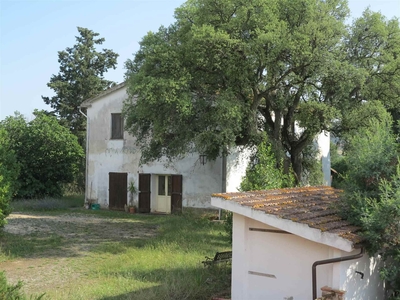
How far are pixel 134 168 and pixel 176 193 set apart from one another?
293cm

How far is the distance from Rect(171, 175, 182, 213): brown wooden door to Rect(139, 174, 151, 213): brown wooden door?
5.09 ft

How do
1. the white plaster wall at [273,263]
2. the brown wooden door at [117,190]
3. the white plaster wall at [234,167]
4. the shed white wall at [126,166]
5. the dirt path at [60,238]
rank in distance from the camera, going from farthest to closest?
the brown wooden door at [117,190], the shed white wall at [126,166], the white plaster wall at [234,167], the dirt path at [60,238], the white plaster wall at [273,263]

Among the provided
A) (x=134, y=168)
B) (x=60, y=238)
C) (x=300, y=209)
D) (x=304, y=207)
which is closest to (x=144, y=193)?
(x=134, y=168)

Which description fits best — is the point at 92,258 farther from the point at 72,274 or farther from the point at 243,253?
the point at 243,253

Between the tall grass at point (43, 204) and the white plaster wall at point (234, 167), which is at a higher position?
the white plaster wall at point (234, 167)

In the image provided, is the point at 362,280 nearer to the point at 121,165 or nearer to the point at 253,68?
the point at 253,68

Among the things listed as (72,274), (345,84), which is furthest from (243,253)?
(345,84)

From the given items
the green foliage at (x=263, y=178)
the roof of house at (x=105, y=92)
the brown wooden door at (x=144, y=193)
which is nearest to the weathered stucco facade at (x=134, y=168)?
the roof of house at (x=105, y=92)

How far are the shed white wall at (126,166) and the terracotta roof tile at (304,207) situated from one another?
11299 millimetres

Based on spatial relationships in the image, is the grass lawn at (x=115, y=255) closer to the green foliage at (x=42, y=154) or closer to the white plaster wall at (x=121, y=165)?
the white plaster wall at (x=121, y=165)

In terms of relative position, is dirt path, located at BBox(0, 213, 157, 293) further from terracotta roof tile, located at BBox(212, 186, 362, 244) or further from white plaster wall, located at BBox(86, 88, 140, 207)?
terracotta roof tile, located at BBox(212, 186, 362, 244)

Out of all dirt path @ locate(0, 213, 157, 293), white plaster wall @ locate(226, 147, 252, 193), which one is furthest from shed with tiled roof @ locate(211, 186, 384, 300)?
white plaster wall @ locate(226, 147, 252, 193)

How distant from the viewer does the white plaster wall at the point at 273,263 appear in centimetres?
665

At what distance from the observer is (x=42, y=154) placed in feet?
84.8
